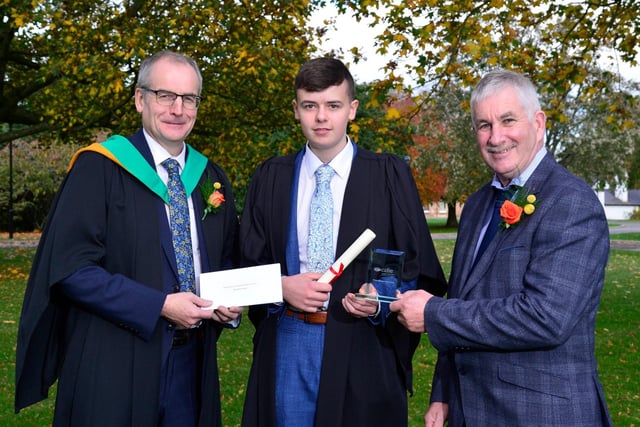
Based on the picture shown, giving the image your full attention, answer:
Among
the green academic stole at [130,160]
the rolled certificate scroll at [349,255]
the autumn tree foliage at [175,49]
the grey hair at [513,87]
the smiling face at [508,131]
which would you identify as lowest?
the rolled certificate scroll at [349,255]

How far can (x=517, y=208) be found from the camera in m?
2.53

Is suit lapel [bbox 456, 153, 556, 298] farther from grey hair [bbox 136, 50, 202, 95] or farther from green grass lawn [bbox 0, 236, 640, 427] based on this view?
green grass lawn [bbox 0, 236, 640, 427]

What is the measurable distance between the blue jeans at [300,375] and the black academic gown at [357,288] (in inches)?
2.2

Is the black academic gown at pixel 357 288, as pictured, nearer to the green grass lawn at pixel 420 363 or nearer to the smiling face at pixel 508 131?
the smiling face at pixel 508 131

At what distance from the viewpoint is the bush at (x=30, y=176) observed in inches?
1328

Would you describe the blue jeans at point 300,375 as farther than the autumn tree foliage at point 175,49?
No

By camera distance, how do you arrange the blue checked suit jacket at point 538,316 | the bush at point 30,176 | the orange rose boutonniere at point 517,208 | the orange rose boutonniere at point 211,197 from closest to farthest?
the blue checked suit jacket at point 538,316 < the orange rose boutonniere at point 517,208 < the orange rose boutonniere at point 211,197 < the bush at point 30,176

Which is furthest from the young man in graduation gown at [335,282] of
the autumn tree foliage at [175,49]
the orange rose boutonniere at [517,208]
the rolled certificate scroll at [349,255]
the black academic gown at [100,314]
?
the autumn tree foliage at [175,49]

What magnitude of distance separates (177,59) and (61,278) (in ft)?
4.03

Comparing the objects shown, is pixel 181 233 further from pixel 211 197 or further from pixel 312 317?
pixel 312 317

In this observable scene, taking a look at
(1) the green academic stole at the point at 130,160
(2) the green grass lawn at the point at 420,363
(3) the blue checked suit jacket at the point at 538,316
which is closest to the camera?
(3) the blue checked suit jacket at the point at 538,316

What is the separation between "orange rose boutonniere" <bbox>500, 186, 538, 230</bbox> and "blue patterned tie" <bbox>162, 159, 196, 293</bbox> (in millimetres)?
1555

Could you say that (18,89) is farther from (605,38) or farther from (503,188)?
(503,188)

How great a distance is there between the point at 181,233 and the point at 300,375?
36.5 inches
